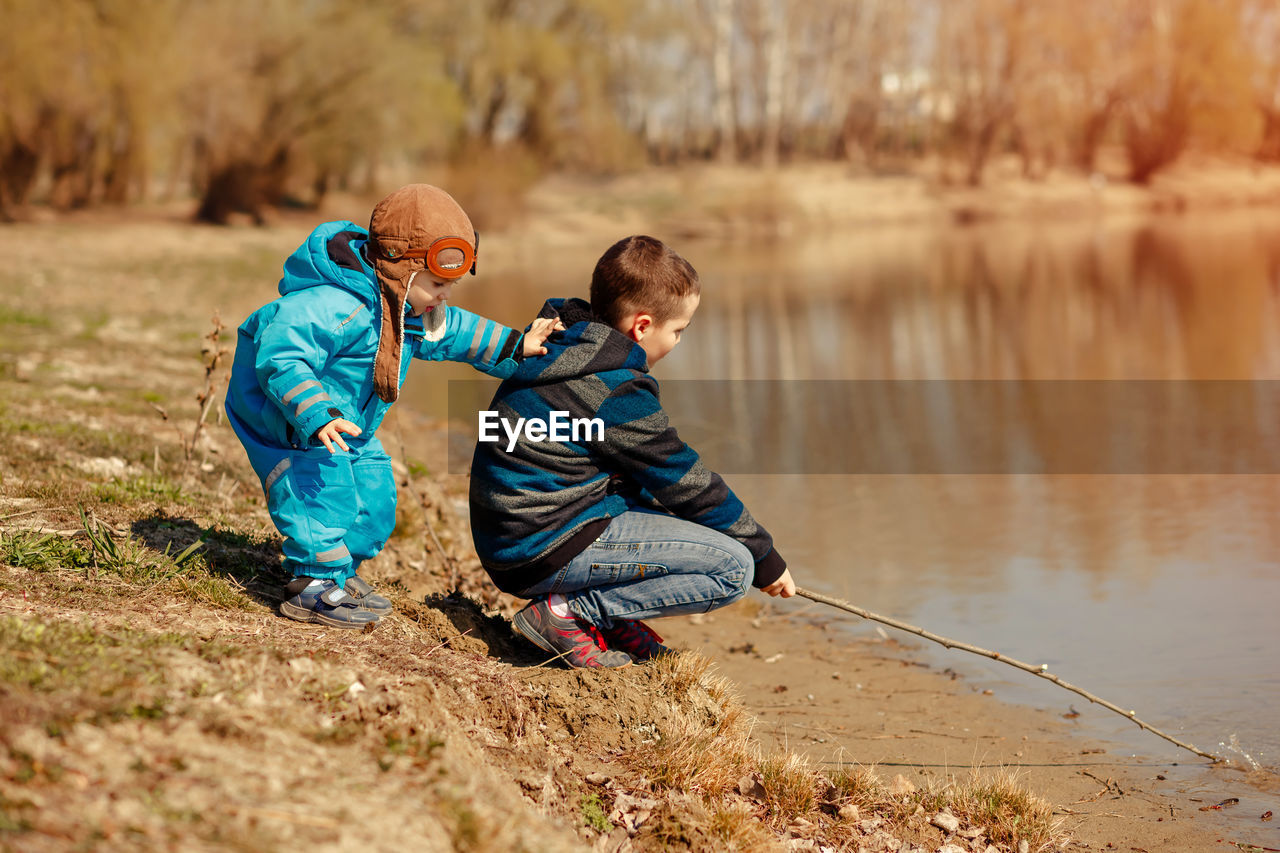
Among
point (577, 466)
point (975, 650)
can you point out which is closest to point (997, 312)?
point (975, 650)

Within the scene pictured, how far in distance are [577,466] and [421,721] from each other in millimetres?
956

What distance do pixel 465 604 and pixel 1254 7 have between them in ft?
158

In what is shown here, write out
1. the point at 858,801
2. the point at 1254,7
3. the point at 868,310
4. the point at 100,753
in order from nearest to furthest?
the point at 100,753 → the point at 858,801 → the point at 868,310 → the point at 1254,7

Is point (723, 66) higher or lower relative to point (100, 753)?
higher

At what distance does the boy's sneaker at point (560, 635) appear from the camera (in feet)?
12.3

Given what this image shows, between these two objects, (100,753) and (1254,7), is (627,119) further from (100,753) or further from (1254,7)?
(100,753)

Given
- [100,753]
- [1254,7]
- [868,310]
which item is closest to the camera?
[100,753]

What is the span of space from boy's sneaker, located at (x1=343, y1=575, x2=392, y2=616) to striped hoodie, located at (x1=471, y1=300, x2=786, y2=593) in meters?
0.39

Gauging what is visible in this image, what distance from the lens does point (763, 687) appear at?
4828mm

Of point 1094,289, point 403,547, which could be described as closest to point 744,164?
point 1094,289

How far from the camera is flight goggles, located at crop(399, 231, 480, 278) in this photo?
3.57 m

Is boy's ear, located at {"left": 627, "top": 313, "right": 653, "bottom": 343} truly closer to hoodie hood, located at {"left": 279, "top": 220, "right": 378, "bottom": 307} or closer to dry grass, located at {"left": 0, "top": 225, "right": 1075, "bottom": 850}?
hoodie hood, located at {"left": 279, "top": 220, "right": 378, "bottom": 307}

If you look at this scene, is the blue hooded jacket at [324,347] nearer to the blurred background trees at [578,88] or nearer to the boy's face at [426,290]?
the boy's face at [426,290]

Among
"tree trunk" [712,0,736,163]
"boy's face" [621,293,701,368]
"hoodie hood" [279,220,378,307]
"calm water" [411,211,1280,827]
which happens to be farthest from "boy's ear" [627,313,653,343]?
"tree trunk" [712,0,736,163]
